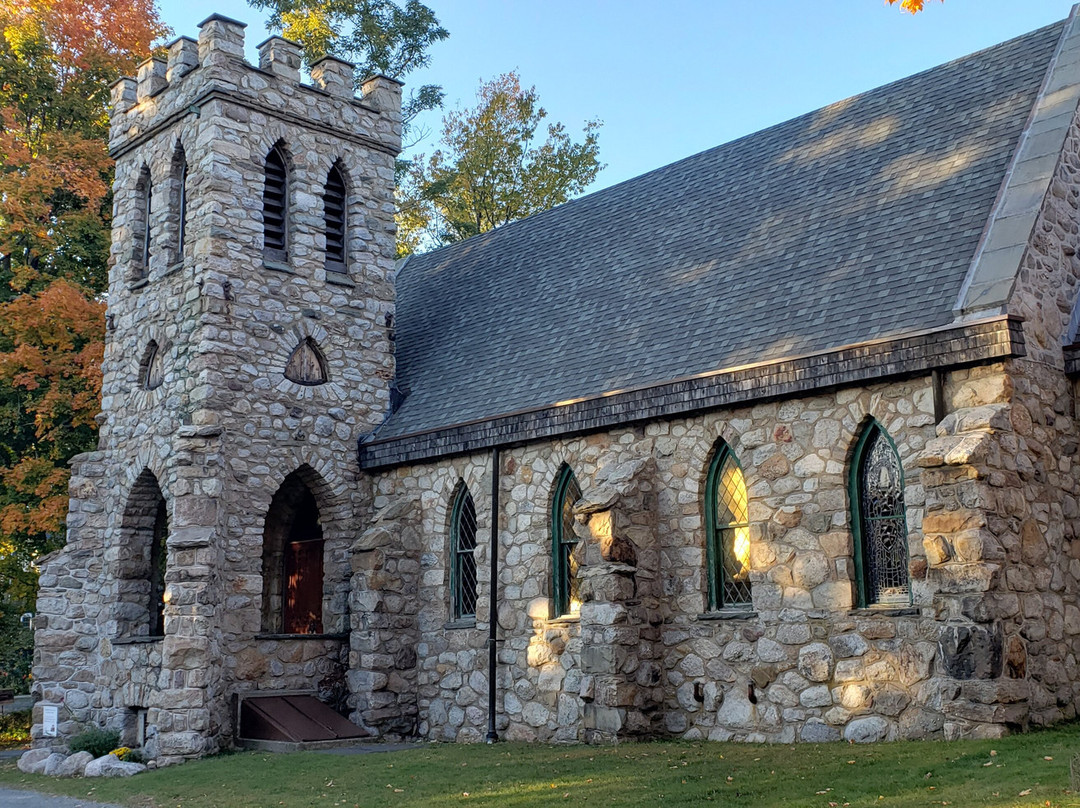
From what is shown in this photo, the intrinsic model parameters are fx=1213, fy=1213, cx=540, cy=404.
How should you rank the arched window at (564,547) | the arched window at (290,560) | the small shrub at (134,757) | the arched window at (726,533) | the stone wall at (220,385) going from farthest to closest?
1. the arched window at (290,560)
2. the stone wall at (220,385)
3. the small shrub at (134,757)
4. the arched window at (564,547)
5. the arched window at (726,533)

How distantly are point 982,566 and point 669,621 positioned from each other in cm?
426

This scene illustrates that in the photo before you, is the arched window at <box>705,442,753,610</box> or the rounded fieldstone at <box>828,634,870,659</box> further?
the arched window at <box>705,442,753,610</box>

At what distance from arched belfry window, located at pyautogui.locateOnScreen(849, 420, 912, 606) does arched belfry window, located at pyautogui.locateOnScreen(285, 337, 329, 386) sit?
348 inches

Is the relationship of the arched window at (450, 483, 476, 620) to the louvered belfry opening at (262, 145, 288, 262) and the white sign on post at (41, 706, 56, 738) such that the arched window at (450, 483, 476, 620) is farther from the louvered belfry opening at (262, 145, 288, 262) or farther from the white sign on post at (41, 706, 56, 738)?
the white sign on post at (41, 706, 56, 738)

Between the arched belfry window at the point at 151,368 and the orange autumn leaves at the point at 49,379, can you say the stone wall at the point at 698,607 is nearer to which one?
the arched belfry window at the point at 151,368

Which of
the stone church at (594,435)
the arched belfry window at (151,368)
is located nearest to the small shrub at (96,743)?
the stone church at (594,435)

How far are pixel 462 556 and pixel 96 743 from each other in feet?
18.2

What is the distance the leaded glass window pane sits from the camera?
12422 mm

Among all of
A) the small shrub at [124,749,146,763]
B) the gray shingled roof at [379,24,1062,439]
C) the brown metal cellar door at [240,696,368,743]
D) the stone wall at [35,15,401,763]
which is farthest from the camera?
the stone wall at [35,15,401,763]

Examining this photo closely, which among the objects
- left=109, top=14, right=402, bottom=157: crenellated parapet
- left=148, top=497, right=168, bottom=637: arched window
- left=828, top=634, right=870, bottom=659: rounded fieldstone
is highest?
left=109, top=14, right=402, bottom=157: crenellated parapet

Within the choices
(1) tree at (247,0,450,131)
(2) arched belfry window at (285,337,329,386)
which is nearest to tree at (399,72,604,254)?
(1) tree at (247,0,450,131)

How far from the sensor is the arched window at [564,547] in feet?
51.1

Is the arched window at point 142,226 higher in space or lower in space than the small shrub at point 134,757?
higher

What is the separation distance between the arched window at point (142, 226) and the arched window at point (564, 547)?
816 centimetres
